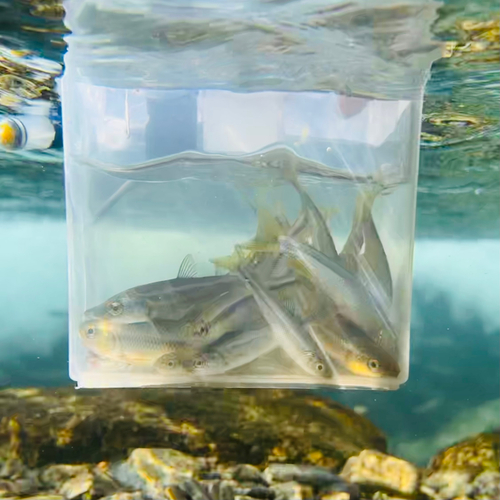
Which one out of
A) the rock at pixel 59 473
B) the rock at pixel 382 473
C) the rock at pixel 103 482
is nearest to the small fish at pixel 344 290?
the rock at pixel 382 473

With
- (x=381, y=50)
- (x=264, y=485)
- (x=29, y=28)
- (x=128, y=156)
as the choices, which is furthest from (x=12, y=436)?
(x=381, y=50)

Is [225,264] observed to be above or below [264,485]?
above

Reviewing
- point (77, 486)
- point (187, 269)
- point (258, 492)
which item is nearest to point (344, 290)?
point (187, 269)

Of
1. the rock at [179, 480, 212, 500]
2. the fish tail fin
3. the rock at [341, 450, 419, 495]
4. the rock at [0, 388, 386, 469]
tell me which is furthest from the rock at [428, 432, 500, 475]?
the fish tail fin

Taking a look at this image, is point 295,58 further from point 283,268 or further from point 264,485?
point 264,485

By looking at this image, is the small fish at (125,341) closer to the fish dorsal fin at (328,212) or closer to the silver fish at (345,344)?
the silver fish at (345,344)

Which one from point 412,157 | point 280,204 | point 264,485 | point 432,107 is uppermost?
point 432,107
